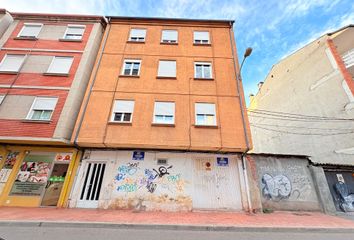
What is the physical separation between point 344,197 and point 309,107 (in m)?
7.25

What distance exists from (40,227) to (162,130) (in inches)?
231

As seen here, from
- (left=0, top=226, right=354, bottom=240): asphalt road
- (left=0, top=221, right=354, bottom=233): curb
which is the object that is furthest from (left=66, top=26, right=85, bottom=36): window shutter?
(left=0, top=226, right=354, bottom=240): asphalt road

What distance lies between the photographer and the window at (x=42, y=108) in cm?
894

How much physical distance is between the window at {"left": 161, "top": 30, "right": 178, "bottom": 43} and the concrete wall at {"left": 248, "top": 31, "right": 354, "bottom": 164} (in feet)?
39.4

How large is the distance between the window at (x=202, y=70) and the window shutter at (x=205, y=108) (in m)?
2.06

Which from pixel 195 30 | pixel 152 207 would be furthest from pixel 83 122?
pixel 195 30

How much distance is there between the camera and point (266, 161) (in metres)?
9.18

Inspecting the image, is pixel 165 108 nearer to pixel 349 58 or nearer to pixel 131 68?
pixel 131 68

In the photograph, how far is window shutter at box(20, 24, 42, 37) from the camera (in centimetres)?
1148

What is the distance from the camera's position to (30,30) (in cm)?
1163

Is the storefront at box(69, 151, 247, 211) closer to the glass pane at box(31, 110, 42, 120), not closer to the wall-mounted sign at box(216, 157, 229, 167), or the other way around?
the wall-mounted sign at box(216, 157, 229, 167)

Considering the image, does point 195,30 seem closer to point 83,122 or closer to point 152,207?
point 83,122

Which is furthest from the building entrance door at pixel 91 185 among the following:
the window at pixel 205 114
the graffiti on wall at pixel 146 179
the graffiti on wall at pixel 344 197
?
the graffiti on wall at pixel 344 197

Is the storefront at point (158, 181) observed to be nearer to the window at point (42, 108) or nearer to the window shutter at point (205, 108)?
the window shutter at point (205, 108)
